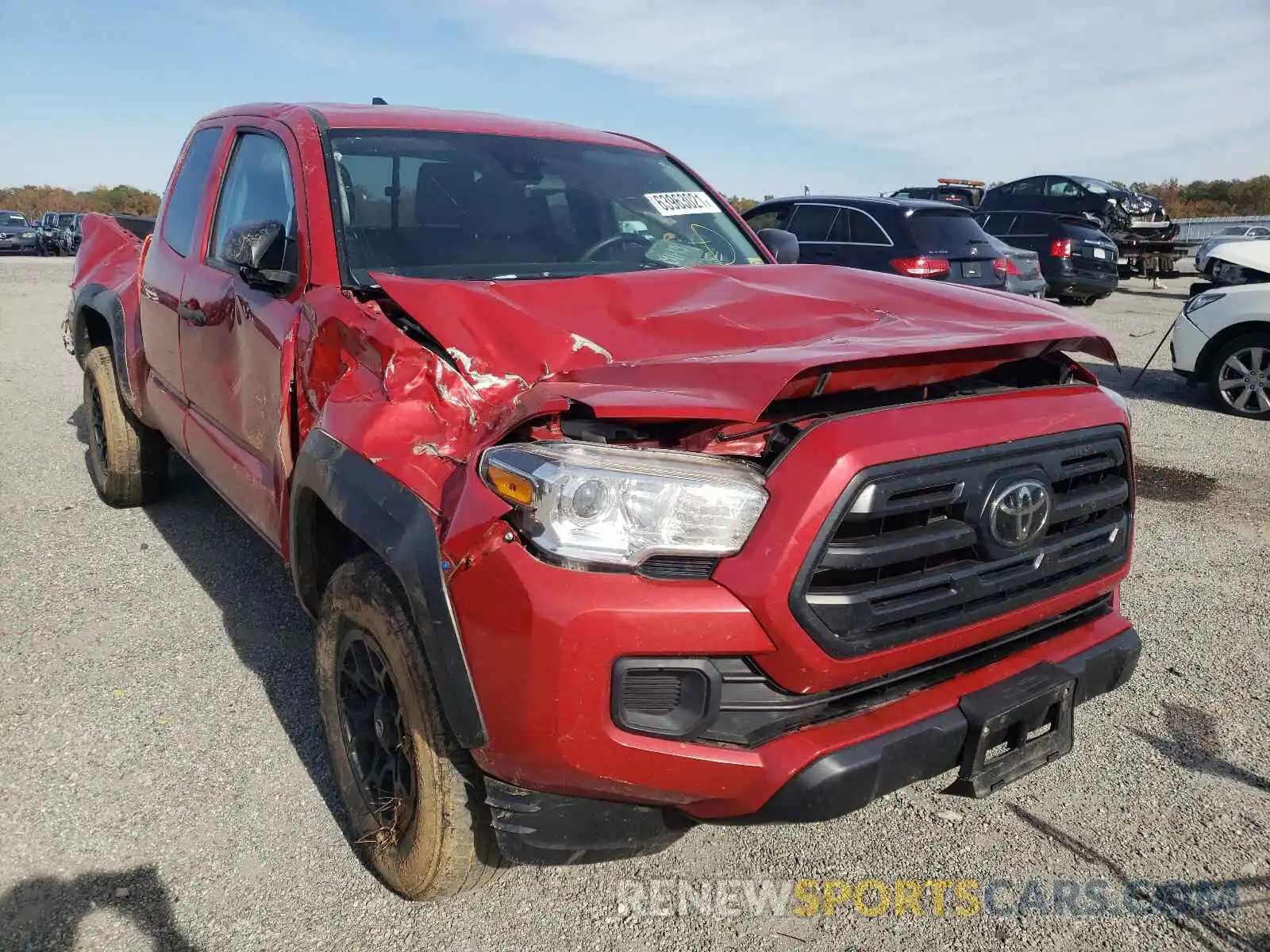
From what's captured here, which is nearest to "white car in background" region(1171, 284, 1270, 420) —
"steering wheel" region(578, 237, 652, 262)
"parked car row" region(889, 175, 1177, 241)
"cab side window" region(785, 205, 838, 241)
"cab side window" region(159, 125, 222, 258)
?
"cab side window" region(785, 205, 838, 241)

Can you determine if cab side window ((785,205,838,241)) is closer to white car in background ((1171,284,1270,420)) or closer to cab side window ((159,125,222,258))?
white car in background ((1171,284,1270,420))

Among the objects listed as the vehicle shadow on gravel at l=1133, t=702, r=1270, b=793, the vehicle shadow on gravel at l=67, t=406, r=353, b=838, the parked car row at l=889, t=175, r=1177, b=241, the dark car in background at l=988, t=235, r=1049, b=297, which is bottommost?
the vehicle shadow on gravel at l=1133, t=702, r=1270, b=793

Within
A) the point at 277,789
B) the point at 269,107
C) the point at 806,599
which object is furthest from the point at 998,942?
the point at 269,107

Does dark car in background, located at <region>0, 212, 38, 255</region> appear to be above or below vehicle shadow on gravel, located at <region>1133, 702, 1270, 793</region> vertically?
above

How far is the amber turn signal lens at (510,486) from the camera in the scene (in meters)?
1.81

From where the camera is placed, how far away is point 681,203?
369 centimetres

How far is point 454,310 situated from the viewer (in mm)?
2357

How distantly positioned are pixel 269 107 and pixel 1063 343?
2.92 meters

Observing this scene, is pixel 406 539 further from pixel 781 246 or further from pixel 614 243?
pixel 781 246

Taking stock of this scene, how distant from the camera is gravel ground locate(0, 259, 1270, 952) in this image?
230 cm

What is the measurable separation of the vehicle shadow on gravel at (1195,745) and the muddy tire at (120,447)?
468 centimetres

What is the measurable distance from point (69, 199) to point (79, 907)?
70.5 m

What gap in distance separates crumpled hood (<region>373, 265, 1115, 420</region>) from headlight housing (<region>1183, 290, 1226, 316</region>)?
6.47 metres

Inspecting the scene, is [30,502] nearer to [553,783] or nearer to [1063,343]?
[553,783]
